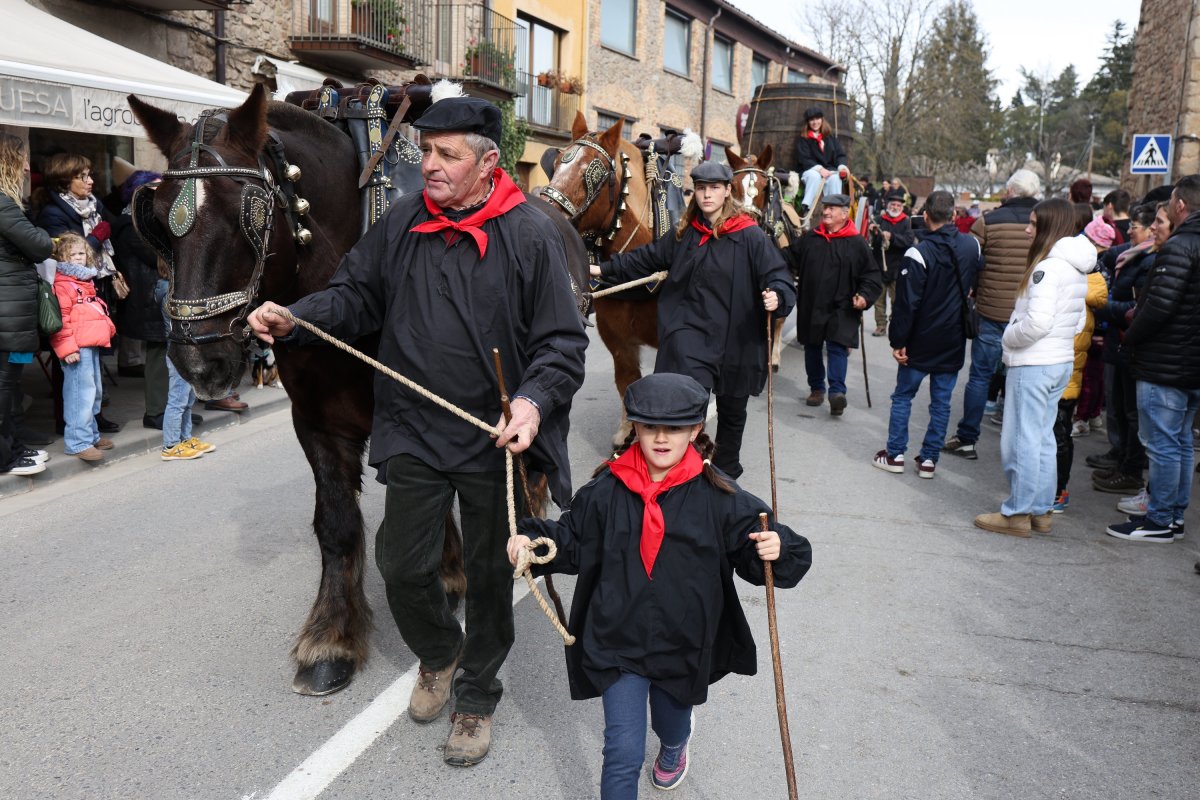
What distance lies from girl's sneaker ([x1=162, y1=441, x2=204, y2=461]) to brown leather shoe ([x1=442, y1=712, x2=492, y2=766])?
4715mm

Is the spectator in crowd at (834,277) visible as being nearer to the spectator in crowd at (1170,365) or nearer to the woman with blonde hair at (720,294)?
the spectator in crowd at (1170,365)

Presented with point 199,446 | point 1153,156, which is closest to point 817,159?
point 1153,156

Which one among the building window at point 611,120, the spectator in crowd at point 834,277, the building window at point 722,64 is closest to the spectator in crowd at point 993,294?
the spectator in crowd at point 834,277

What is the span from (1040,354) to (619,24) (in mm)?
23202

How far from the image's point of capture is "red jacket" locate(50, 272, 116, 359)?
6.79 meters

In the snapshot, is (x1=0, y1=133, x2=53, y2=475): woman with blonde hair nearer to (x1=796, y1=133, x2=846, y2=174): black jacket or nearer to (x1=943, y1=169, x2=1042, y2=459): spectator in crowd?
(x1=943, y1=169, x2=1042, y2=459): spectator in crowd

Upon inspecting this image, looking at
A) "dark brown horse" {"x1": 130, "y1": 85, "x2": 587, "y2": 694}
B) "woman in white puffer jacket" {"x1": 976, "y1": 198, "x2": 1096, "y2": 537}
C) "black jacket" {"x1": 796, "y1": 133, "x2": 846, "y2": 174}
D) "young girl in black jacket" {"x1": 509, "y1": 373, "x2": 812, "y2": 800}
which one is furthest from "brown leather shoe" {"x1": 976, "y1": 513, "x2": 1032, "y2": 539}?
"black jacket" {"x1": 796, "y1": 133, "x2": 846, "y2": 174}

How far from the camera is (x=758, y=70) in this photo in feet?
116

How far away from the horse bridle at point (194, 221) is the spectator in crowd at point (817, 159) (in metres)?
9.76

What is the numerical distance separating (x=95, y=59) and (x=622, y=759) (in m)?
8.36

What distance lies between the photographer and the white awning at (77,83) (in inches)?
272

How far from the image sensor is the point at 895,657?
13.7ft

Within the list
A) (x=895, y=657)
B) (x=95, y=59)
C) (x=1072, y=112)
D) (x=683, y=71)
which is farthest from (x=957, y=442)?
(x=1072, y=112)

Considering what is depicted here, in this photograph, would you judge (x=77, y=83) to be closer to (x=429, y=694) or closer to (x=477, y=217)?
(x=477, y=217)
